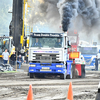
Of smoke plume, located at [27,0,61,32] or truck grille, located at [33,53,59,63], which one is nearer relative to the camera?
truck grille, located at [33,53,59,63]

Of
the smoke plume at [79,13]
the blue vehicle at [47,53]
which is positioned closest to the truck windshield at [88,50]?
the smoke plume at [79,13]

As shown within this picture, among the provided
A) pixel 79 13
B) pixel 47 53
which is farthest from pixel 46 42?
pixel 79 13

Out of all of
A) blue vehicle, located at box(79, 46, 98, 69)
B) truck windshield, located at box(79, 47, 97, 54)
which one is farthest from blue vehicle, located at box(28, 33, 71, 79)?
truck windshield, located at box(79, 47, 97, 54)

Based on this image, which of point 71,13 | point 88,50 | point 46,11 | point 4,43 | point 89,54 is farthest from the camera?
point 46,11

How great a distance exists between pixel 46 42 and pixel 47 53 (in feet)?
2.01

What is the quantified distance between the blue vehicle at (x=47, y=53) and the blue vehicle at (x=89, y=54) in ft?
36.6

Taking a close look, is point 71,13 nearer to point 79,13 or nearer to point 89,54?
point 79,13

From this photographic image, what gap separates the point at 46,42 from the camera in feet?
61.6

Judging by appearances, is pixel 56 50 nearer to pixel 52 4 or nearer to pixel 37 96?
pixel 37 96

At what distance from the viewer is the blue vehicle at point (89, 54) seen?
29.7 m

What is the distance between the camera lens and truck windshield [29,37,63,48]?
18.7 m

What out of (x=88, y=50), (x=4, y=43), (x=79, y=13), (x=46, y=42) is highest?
(x=79, y=13)

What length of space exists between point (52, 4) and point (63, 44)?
16609 millimetres

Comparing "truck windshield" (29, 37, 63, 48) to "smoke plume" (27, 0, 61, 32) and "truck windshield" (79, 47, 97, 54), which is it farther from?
"smoke plume" (27, 0, 61, 32)
